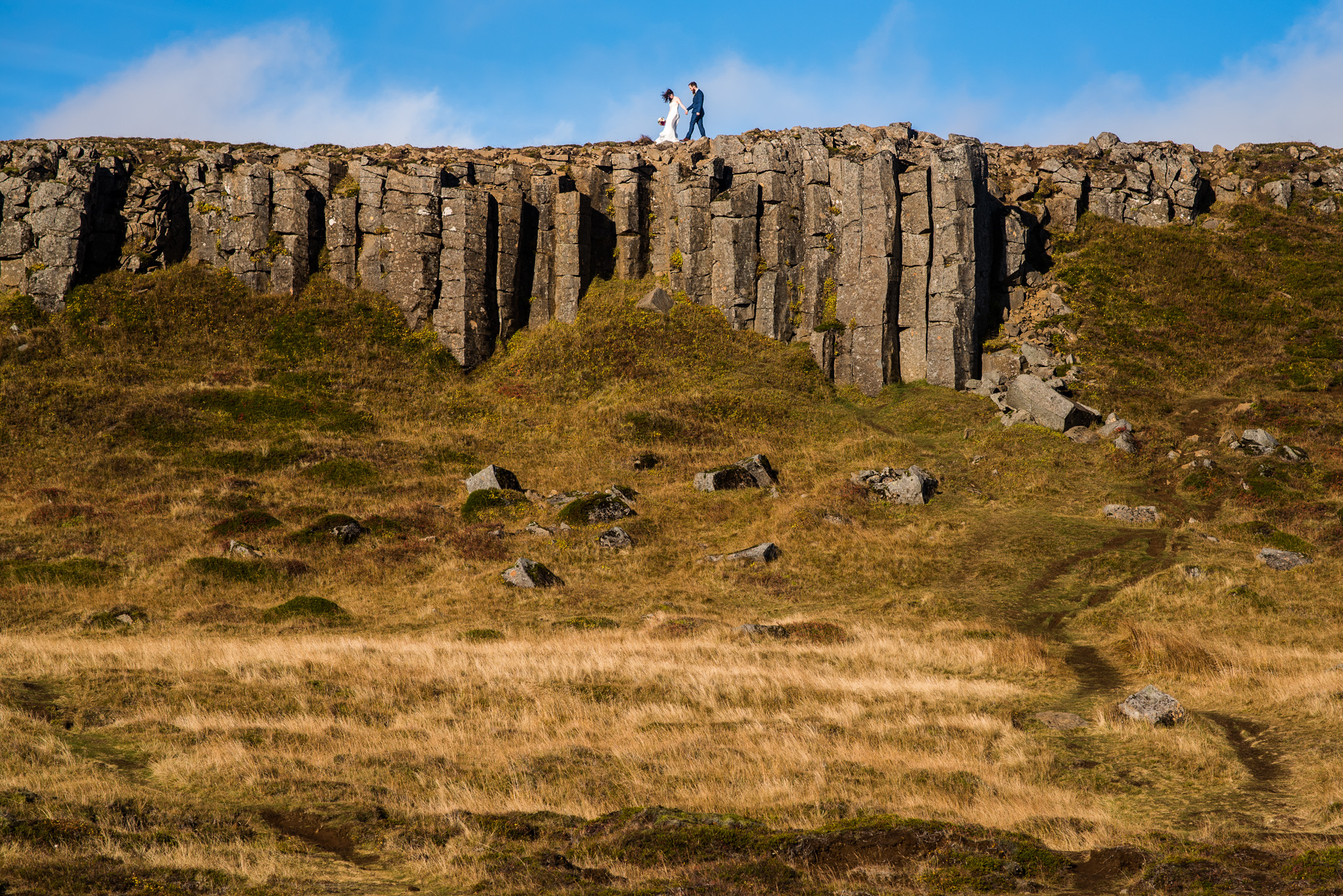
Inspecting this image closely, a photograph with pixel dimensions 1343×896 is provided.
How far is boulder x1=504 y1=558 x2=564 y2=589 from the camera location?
36.2 m

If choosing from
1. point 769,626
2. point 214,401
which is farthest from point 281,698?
point 214,401

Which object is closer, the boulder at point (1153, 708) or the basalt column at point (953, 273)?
the boulder at point (1153, 708)

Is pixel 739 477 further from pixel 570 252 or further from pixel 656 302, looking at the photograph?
pixel 570 252

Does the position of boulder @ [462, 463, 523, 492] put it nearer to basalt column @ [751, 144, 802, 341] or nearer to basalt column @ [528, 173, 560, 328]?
basalt column @ [528, 173, 560, 328]

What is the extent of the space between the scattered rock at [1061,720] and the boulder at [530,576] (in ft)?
72.0

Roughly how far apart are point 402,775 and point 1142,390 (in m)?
57.4

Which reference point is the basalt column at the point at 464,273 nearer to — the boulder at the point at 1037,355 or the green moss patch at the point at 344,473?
the green moss patch at the point at 344,473

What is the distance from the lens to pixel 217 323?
66250 mm

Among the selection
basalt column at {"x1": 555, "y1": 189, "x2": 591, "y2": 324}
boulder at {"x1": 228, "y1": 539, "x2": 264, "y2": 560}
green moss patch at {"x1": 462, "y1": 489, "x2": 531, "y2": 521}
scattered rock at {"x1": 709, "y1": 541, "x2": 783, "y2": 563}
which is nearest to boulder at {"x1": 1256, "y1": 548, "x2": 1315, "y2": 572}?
scattered rock at {"x1": 709, "y1": 541, "x2": 783, "y2": 563}

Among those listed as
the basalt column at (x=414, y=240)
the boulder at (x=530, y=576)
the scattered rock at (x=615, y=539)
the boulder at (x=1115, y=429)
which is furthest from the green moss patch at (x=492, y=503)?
the boulder at (x=1115, y=429)

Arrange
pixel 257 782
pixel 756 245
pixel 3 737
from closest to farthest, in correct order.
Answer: pixel 257 782
pixel 3 737
pixel 756 245

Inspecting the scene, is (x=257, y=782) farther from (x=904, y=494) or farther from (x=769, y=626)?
(x=904, y=494)

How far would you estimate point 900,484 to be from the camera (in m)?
47.3

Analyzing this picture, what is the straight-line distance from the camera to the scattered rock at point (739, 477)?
48906 millimetres
